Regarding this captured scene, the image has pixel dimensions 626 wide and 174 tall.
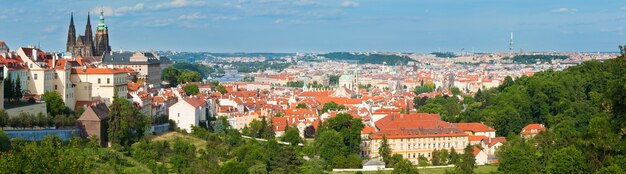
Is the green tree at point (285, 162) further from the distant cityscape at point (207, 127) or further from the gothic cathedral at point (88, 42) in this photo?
the gothic cathedral at point (88, 42)

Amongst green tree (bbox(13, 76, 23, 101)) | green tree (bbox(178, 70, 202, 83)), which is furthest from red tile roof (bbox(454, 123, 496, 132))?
green tree (bbox(178, 70, 202, 83))

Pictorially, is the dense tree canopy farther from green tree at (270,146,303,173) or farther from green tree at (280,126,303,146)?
green tree at (280,126,303,146)

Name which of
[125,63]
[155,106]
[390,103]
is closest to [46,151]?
[155,106]

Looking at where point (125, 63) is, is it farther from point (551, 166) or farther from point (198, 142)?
point (551, 166)

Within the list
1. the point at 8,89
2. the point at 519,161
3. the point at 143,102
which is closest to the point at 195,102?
the point at 143,102

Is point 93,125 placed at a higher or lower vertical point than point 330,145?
higher

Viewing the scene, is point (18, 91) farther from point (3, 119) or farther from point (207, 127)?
point (207, 127)

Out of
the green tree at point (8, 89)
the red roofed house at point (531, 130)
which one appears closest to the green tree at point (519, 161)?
the red roofed house at point (531, 130)
